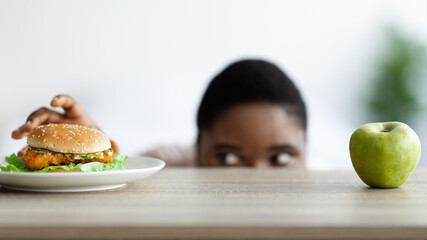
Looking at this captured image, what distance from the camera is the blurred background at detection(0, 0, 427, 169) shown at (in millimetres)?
4609

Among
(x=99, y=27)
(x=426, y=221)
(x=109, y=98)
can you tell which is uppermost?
(x=99, y=27)

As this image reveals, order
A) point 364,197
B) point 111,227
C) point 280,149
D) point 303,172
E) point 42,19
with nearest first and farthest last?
point 111,227 → point 364,197 → point 303,172 → point 280,149 → point 42,19

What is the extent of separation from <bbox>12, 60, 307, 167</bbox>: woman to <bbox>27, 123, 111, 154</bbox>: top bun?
909 millimetres

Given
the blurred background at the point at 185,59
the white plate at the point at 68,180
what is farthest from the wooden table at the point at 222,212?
the blurred background at the point at 185,59

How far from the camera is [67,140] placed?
0.92m

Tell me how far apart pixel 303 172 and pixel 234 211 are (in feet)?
2.09

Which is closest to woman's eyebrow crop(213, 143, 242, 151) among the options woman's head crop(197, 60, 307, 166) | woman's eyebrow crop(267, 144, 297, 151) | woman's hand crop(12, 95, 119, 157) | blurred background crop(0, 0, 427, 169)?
woman's head crop(197, 60, 307, 166)

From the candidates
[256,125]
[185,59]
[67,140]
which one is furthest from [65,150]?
[185,59]

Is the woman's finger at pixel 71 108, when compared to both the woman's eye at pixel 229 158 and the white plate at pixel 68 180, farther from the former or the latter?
the woman's eye at pixel 229 158

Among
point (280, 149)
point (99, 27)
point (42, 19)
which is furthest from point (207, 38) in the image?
point (280, 149)

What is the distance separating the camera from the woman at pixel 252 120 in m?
1.86

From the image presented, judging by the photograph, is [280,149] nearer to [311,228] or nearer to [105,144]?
[105,144]

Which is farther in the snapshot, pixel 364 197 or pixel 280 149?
pixel 280 149

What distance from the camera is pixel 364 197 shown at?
0.86 meters
